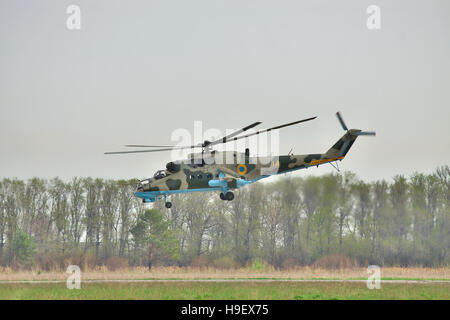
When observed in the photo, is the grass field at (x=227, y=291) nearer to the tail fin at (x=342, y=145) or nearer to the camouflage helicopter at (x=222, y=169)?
the camouflage helicopter at (x=222, y=169)

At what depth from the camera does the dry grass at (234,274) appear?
4731 cm

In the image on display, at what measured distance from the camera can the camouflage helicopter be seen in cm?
4316

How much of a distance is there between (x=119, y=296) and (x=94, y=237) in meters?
32.2

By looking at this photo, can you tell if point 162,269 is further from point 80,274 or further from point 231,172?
point 231,172

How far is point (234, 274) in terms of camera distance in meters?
52.0

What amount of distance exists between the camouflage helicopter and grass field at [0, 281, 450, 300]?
22.4 feet

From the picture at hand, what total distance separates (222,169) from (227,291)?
10023mm

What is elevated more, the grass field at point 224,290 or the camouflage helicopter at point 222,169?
the camouflage helicopter at point 222,169

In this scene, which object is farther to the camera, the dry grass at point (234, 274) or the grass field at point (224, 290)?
the dry grass at point (234, 274)

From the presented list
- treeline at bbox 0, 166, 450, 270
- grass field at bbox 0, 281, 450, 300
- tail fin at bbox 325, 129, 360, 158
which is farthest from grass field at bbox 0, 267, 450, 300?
treeline at bbox 0, 166, 450, 270

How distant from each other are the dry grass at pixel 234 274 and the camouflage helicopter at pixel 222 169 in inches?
286
